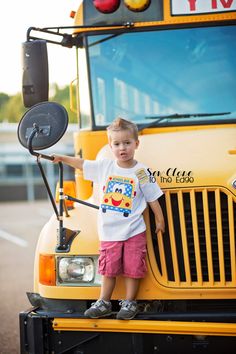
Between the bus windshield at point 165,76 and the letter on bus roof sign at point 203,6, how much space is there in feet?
0.46

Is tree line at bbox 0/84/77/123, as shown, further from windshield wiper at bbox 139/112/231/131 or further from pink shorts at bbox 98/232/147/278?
pink shorts at bbox 98/232/147/278

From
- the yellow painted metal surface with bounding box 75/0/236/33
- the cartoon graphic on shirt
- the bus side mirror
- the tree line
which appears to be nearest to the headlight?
the cartoon graphic on shirt

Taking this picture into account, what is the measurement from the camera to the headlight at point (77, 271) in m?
3.95

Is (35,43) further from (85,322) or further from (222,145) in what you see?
(85,322)

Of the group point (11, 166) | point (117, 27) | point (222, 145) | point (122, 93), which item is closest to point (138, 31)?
point (117, 27)

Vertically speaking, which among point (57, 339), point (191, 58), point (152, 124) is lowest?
point (57, 339)

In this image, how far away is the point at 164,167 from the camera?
4.05m

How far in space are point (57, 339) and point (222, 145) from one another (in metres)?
1.60

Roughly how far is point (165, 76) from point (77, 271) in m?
1.84

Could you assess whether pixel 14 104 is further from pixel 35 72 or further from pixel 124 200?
pixel 124 200

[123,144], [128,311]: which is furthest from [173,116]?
[128,311]

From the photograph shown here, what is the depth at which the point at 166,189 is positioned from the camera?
12.9 feet

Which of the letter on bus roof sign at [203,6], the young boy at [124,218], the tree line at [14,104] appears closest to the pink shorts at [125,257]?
the young boy at [124,218]

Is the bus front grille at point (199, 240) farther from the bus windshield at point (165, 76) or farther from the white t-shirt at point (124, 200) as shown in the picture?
the bus windshield at point (165, 76)
